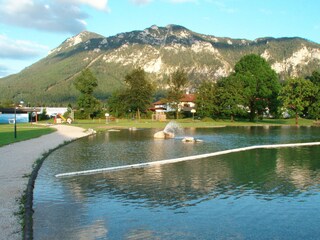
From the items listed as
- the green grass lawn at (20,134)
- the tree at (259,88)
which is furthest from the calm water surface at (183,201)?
the tree at (259,88)

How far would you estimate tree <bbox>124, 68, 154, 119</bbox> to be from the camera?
3637 inches

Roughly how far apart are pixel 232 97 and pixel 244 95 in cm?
223

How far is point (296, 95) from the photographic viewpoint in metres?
68.4

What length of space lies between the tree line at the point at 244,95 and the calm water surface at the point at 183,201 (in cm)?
5127

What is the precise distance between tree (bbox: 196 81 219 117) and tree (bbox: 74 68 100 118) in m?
28.5

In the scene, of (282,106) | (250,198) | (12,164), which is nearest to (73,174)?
(12,164)

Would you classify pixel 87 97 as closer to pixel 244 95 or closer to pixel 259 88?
pixel 244 95

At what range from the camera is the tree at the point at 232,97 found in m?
71.3

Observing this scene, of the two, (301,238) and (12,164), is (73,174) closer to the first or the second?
(12,164)

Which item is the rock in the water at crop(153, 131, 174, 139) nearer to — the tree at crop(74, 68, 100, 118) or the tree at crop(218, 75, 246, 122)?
the tree at crop(218, 75, 246, 122)

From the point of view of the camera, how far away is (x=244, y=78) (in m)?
73.7

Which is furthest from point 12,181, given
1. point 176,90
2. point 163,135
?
point 176,90

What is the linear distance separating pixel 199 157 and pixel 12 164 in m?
10.1

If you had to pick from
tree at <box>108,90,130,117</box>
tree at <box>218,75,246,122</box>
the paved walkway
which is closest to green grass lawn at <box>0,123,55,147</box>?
the paved walkway
